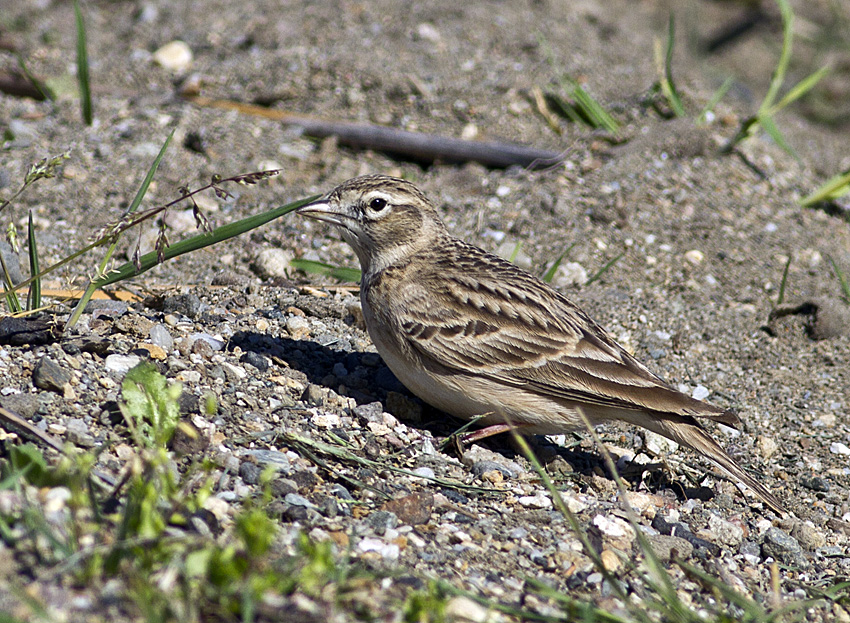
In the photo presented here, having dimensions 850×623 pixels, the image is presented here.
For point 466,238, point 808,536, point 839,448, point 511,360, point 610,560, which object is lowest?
point 839,448

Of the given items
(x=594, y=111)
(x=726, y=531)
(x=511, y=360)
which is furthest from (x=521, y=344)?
(x=594, y=111)

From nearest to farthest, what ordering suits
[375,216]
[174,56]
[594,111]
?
[375,216]
[594,111]
[174,56]

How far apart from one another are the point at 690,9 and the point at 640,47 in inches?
147

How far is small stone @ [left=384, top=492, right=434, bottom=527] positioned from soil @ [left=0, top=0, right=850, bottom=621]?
0.02m

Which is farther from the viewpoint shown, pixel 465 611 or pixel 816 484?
pixel 816 484

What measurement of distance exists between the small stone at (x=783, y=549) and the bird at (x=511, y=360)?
223 millimetres

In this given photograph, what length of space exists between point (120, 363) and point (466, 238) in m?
3.47

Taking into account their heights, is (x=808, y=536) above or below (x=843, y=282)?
below

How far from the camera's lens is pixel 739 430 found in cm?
575

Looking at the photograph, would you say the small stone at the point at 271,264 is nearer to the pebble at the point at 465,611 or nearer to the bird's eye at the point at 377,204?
the bird's eye at the point at 377,204

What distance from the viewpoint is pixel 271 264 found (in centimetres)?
658

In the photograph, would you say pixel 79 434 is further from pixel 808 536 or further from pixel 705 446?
pixel 808 536

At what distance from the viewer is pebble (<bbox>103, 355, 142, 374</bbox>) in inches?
177

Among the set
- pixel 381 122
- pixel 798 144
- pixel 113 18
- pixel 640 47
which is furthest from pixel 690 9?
Result: pixel 113 18
